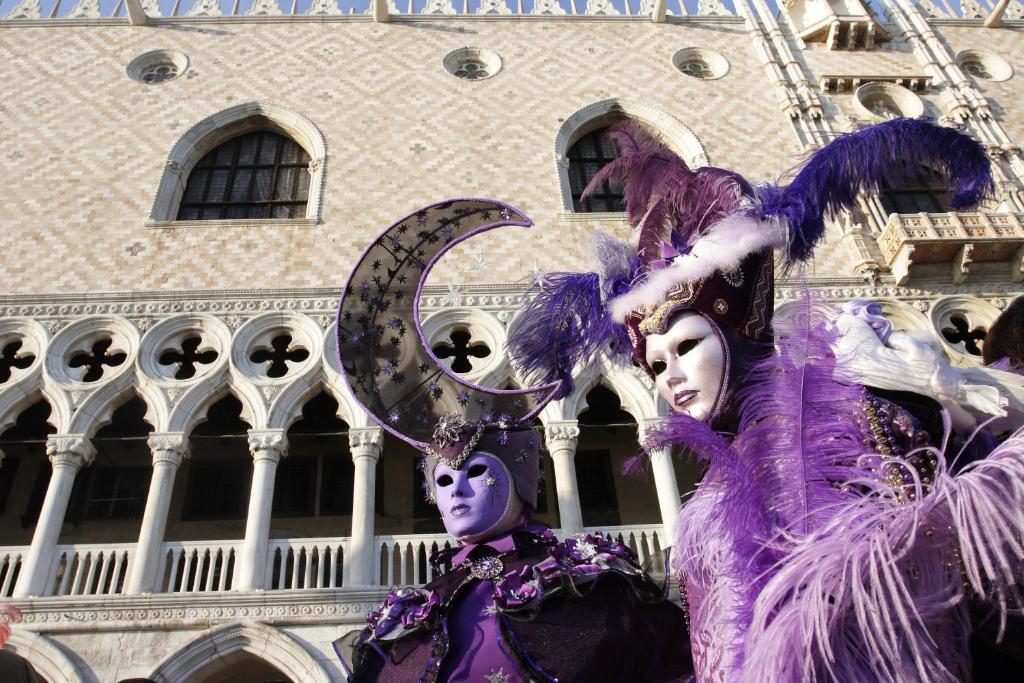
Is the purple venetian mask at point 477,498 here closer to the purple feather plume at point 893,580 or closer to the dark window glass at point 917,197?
the purple feather plume at point 893,580

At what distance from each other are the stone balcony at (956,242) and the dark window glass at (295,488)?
617cm

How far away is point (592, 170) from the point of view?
945 centimetres

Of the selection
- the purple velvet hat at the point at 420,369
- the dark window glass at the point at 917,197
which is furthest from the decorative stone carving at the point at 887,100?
the purple velvet hat at the point at 420,369

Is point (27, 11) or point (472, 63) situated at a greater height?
point (27, 11)

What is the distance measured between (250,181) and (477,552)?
24.1 feet

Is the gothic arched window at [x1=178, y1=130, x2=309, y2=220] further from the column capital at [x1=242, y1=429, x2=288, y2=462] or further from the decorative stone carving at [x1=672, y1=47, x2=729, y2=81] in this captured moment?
the decorative stone carving at [x1=672, y1=47, x2=729, y2=81]

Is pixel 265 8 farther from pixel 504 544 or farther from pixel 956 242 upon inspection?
pixel 504 544

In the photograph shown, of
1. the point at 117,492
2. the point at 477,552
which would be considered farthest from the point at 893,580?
the point at 117,492

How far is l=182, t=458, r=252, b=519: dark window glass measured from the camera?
313 inches

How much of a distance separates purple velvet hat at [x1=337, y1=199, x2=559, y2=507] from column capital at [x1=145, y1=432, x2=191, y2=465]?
3.55 metres

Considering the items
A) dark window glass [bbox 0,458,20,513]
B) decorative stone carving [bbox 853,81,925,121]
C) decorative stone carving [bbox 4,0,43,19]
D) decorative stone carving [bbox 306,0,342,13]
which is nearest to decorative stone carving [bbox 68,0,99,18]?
decorative stone carving [bbox 4,0,43,19]

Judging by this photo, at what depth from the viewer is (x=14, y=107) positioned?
927 cm

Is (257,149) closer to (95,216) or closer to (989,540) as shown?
(95,216)

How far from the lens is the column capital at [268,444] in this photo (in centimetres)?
639
